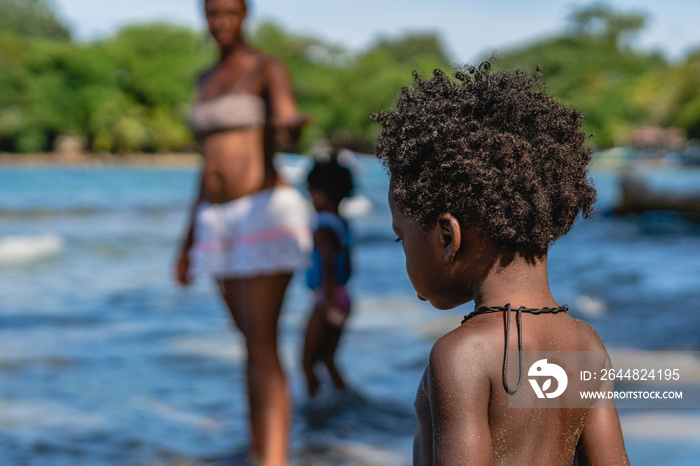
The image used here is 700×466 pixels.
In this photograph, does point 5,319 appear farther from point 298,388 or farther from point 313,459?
point 313,459

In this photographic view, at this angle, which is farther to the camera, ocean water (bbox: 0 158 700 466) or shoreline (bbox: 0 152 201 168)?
shoreline (bbox: 0 152 201 168)

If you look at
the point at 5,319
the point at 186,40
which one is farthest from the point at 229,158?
the point at 186,40

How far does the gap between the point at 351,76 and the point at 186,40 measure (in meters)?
16.1

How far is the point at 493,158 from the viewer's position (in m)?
1.43

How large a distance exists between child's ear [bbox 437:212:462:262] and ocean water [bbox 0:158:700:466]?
2.95ft

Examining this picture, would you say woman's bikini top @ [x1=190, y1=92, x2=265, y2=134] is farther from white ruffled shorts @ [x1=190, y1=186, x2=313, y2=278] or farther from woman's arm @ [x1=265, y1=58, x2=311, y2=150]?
white ruffled shorts @ [x1=190, y1=186, x2=313, y2=278]

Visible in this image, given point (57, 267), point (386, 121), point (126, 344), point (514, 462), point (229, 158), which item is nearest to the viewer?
point (514, 462)

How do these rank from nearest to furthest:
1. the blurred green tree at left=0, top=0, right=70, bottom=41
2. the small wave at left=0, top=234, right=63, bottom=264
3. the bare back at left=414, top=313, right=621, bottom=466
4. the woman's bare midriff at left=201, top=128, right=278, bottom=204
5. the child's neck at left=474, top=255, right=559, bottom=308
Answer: the bare back at left=414, top=313, right=621, bottom=466 < the child's neck at left=474, top=255, right=559, bottom=308 < the woman's bare midriff at left=201, top=128, right=278, bottom=204 < the small wave at left=0, top=234, right=63, bottom=264 < the blurred green tree at left=0, top=0, right=70, bottom=41

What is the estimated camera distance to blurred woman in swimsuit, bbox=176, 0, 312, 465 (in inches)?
131

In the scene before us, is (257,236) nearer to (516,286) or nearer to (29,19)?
(516,286)

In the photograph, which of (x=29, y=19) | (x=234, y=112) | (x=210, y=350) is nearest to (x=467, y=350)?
(x=234, y=112)

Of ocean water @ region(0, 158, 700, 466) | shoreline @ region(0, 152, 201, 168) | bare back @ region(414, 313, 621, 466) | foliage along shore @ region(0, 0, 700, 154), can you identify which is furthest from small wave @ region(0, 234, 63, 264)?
shoreline @ region(0, 152, 201, 168)

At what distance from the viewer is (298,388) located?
5.02 meters

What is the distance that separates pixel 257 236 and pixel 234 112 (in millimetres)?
517
